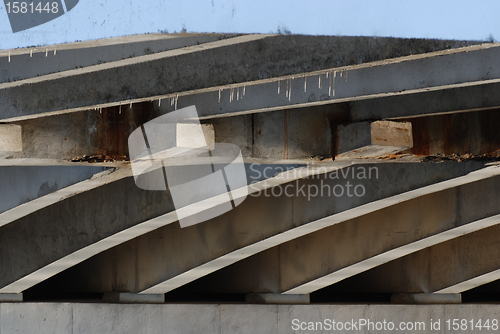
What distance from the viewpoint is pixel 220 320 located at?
39.0 ft

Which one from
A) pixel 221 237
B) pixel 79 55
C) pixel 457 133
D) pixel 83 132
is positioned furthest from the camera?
pixel 221 237

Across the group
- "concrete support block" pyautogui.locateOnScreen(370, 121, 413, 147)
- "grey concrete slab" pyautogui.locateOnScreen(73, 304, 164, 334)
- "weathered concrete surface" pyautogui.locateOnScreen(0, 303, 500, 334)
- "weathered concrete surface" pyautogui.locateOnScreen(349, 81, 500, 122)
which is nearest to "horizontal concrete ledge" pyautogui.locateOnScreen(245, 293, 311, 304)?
"weathered concrete surface" pyautogui.locateOnScreen(0, 303, 500, 334)

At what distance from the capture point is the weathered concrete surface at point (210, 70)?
4.28 metres

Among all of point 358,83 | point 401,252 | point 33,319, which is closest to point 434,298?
point 401,252

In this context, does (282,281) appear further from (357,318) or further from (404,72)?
(404,72)

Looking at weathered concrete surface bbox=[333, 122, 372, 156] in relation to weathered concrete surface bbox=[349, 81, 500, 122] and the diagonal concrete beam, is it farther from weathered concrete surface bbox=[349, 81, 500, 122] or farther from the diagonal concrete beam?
the diagonal concrete beam

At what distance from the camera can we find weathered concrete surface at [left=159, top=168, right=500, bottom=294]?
1025cm

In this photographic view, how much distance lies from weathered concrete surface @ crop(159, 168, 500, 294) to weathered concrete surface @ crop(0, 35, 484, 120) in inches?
205

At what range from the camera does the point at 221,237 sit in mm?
10961

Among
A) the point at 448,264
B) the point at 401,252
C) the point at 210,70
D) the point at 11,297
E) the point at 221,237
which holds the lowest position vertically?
the point at 11,297

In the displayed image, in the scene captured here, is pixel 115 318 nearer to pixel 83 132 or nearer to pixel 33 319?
pixel 33 319

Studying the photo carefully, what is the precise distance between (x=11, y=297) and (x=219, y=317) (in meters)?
4.34

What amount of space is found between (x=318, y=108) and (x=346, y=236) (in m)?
5.27

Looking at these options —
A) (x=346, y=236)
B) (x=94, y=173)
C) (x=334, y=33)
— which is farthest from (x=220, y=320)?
(x=334, y=33)
